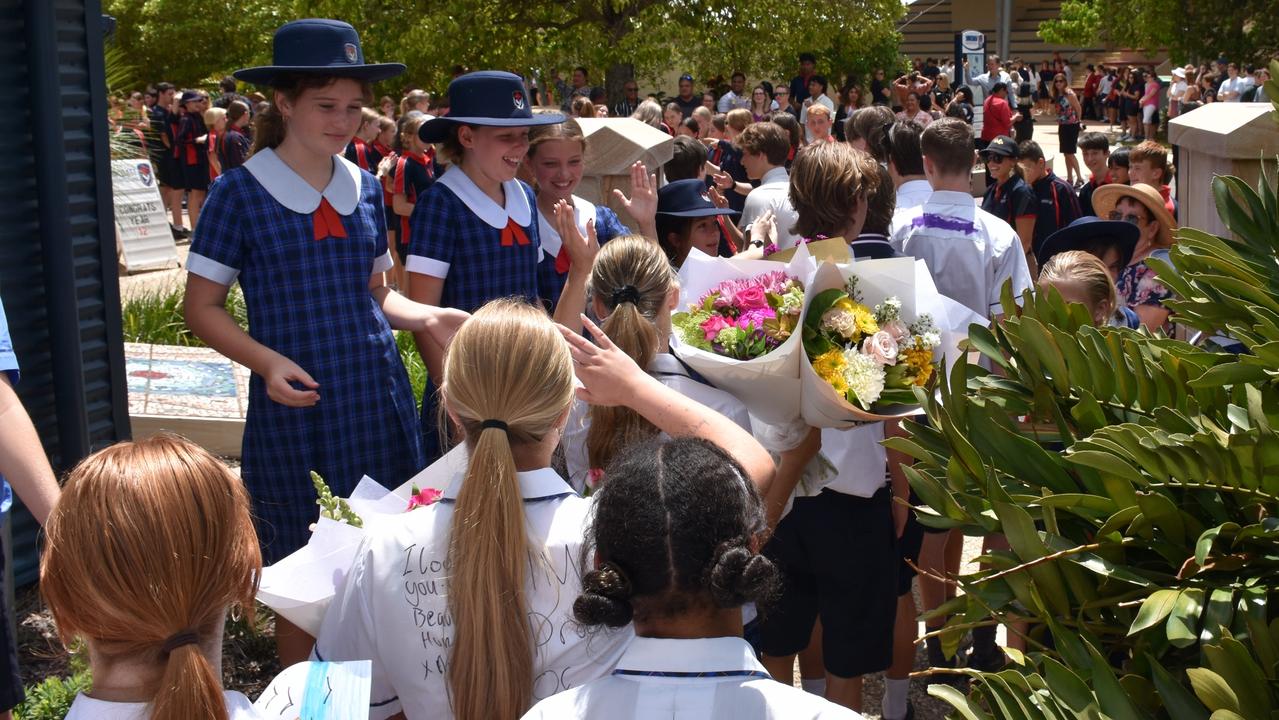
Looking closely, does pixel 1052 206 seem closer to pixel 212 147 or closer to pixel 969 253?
pixel 969 253

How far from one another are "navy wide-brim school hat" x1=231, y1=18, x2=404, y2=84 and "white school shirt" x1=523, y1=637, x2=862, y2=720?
225 centimetres

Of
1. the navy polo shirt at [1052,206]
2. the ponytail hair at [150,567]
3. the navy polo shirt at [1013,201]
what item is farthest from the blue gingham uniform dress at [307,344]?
the navy polo shirt at [1052,206]

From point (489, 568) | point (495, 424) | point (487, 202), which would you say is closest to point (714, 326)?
point (495, 424)

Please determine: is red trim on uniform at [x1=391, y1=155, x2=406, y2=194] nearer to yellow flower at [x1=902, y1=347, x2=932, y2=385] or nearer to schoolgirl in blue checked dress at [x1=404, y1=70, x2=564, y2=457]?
schoolgirl in blue checked dress at [x1=404, y1=70, x2=564, y2=457]

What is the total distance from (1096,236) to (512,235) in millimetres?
2467

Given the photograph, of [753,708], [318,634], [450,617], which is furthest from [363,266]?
[753,708]

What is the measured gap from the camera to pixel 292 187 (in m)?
3.52

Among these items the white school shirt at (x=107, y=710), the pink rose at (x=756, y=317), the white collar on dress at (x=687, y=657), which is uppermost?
the pink rose at (x=756, y=317)

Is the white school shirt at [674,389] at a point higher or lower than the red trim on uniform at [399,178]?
higher

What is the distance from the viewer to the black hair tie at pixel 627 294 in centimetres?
302

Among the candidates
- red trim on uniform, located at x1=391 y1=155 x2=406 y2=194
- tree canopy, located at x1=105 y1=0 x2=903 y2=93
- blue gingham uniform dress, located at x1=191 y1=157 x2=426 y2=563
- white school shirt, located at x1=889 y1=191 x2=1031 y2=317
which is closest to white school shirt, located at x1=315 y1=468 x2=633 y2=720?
blue gingham uniform dress, located at x1=191 y1=157 x2=426 y2=563

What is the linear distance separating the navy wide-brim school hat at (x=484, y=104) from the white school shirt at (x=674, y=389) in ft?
4.20

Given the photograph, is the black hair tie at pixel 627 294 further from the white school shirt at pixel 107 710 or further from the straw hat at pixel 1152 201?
the straw hat at pixel 1152 201

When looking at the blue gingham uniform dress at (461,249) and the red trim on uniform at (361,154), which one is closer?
the blue gingham uniform dress at (461,249)
